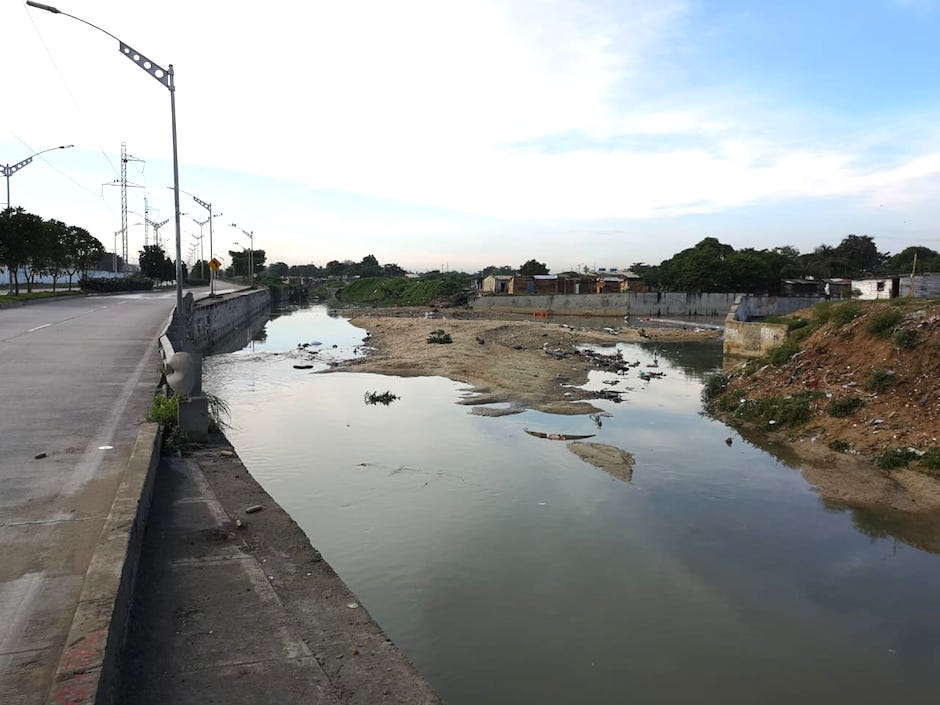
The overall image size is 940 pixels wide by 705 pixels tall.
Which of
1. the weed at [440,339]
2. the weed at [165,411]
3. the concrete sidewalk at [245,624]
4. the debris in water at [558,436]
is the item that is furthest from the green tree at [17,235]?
the concrete sidewalk at [245,624]

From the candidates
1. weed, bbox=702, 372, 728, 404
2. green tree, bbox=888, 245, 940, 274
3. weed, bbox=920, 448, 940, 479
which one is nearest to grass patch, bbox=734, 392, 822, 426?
weed, bbox=702, 372, 728, 404

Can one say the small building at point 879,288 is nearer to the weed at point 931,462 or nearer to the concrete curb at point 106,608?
the weed at point 931,462

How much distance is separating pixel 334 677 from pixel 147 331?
859 inches

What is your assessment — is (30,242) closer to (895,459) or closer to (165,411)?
(165,411)

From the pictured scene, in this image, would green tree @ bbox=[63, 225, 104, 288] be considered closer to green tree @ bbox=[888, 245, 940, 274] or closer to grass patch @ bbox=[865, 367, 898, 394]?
grass patch @ bbox=[865, 367, 898, 394]

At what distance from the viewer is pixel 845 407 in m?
16.6

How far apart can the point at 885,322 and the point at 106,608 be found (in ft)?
67.9

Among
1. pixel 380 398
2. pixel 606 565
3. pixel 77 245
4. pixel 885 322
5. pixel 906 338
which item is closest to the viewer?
pixel 606 565

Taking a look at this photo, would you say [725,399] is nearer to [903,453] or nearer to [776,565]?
[903,453]

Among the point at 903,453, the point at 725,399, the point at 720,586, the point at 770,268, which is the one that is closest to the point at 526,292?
the point at 770,268

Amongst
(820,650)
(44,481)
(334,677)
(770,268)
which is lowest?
(820,650)

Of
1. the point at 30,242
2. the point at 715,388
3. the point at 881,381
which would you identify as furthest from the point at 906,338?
the point at 30,242

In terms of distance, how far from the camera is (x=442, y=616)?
7750mm

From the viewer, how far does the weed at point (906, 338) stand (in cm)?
1742
